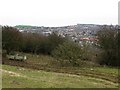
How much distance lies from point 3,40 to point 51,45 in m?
18.5

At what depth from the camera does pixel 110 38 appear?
5856 cm

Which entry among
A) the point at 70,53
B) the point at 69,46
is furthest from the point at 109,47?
the point at 70,53

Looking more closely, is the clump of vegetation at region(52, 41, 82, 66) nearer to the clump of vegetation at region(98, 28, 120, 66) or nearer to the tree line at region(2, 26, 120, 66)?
Result: the tree line at region(2, 26, 120, 66)

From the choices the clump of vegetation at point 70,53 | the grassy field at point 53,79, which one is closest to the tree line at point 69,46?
the clump of vegetation at point 70,53

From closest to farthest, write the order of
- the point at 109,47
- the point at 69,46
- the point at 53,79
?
the point at 53,79 → the point at 69,46 → the point at 109,47

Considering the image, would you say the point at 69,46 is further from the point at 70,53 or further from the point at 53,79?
the point at 53,79

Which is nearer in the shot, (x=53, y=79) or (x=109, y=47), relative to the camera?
(x=53, y=79)

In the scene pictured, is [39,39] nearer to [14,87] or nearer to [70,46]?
[70,46]

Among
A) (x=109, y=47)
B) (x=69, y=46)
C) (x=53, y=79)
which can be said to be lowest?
(x=53, y=79)

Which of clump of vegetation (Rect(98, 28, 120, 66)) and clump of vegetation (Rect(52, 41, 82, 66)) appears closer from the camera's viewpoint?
clump of vegetation (Rect(52, 41, 82, 66))

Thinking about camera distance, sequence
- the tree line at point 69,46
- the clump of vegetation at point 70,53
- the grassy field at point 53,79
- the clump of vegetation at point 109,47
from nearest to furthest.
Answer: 1. the grassy field at point 53,79
2. the clump of vegetation at point 70,53
3. the tree line at point 69,46
4. the clump of vegetation at point 109,47

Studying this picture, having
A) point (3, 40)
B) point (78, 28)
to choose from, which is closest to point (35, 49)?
point (3, 40)

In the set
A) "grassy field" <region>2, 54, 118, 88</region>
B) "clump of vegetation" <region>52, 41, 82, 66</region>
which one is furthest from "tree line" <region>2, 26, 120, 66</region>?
"grassy field" <region>2, 54, 118, 88</region>

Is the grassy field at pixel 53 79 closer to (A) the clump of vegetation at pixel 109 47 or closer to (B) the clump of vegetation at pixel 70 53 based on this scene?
(B) the clump of vegetation at pixel 70 53
